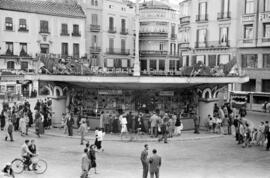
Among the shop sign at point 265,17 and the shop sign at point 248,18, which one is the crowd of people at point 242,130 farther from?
the shop sign at point 248,18

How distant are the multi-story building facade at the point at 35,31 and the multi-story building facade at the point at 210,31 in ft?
49.8

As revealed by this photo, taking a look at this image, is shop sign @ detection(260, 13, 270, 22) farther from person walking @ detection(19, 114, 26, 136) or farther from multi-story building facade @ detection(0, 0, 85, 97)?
person walking @ detection(19, 114, 26, 136)

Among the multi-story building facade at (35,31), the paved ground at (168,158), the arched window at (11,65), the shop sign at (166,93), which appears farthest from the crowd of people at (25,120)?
the multi-story building facade at (35,31)

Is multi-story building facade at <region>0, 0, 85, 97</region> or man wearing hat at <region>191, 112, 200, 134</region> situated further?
multi-story building facade at <region>0, 0, 85, 97</region>

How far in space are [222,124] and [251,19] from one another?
21612 mm

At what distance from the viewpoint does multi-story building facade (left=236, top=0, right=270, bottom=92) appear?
4469cm

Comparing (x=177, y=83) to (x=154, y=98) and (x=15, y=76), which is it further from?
(x=15, y=76)

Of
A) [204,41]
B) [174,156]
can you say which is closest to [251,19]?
[204,41]

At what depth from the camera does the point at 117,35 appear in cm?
6275

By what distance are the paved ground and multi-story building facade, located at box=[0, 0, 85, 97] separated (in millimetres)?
28936

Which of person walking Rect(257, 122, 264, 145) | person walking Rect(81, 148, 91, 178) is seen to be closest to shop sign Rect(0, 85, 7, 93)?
person walking Rect(257, 122, 264, 145)

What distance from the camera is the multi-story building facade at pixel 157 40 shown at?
227 ft

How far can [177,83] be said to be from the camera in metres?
26.9

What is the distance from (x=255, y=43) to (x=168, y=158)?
2853cm
